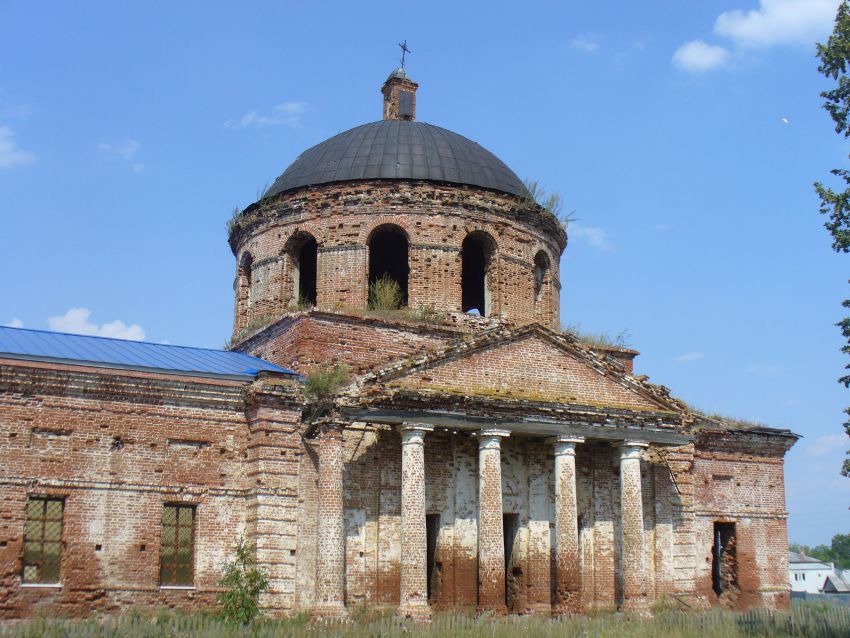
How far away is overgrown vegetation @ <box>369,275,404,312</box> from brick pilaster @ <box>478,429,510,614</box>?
3667mm

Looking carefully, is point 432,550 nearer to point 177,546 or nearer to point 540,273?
point 177,546

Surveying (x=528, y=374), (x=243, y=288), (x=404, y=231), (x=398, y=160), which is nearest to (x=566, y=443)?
(x=528, y=374)

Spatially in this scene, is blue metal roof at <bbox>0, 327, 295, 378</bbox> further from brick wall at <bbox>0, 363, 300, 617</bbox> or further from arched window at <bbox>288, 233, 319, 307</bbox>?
arched window at <bbox>288, 233, 319, 307</bbox>

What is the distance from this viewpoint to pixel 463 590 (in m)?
16.4

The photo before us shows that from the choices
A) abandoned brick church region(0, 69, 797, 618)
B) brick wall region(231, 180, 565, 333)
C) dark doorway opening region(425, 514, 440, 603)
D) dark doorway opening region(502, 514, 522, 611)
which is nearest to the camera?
abandoned brick church region(0, 69, 797, 618)

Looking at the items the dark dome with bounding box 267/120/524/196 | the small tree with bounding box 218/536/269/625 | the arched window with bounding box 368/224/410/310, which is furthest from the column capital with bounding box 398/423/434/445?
the dark dome with bounding box 267/120/524/196

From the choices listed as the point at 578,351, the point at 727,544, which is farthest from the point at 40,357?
the point at 727,544

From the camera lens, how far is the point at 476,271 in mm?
21953

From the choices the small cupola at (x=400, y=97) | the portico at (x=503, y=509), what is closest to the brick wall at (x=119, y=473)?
the portico at (x=503, y=509)

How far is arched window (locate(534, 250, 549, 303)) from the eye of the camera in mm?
20769

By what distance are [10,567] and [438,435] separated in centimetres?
664

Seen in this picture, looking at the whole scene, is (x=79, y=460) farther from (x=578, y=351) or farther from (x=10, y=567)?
(x=578, y=351)

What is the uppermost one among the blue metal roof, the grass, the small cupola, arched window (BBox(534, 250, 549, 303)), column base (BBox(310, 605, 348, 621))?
the small cupola

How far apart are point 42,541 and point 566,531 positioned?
7.73m
